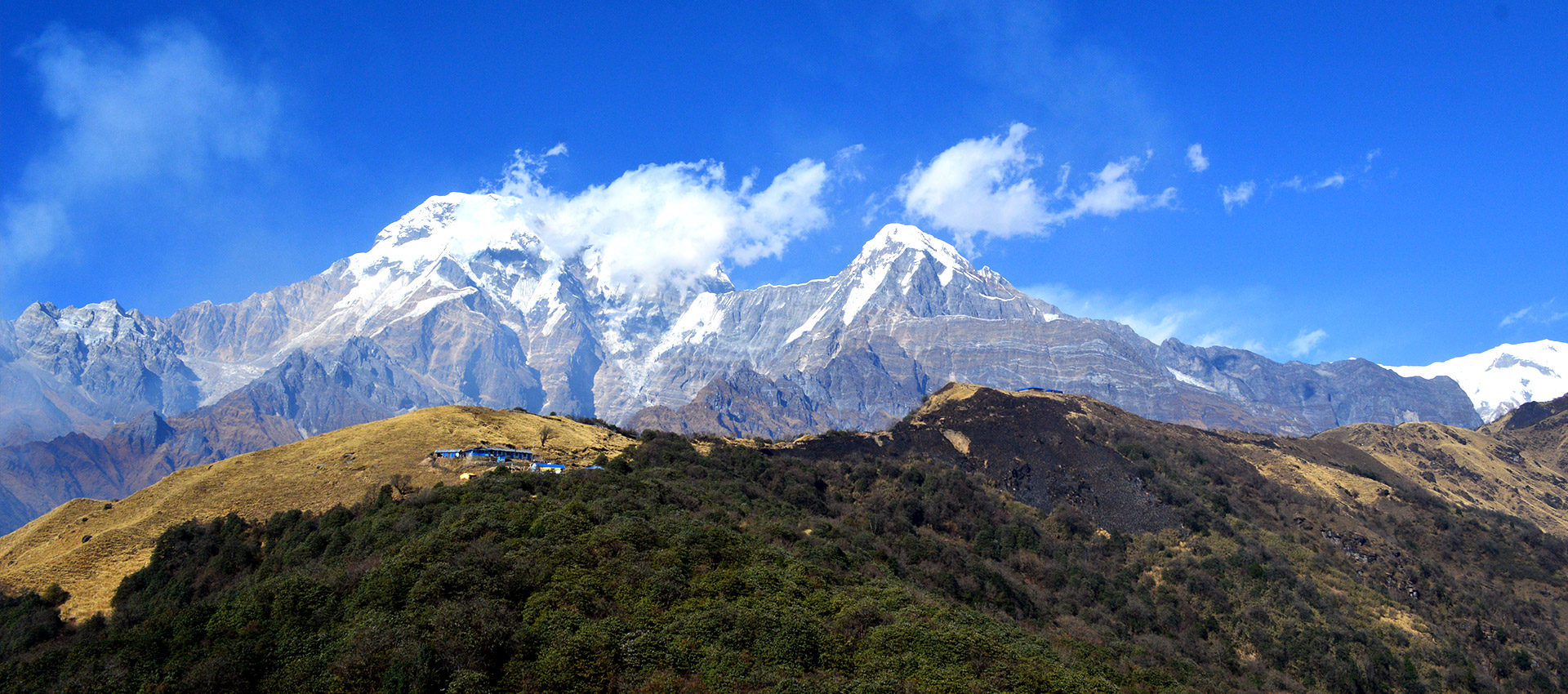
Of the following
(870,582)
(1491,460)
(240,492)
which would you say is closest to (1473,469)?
(1491,460)

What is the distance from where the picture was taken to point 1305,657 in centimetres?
6519

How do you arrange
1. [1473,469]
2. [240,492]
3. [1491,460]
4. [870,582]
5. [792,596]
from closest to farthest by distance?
[792,596] → [870,582] → [240,492] → [1473,469] → [1491,460]

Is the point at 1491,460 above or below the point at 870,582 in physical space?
above

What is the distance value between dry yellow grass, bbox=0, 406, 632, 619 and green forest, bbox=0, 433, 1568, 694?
3499mm

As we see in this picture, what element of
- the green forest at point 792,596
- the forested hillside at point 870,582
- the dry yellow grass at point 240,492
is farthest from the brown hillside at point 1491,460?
the dry yellow grass at point 240,492

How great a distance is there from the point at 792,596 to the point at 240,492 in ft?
176

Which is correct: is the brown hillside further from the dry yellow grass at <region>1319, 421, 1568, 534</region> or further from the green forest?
the green forest

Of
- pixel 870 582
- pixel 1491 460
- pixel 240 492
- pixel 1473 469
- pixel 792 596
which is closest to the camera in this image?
pixel 792 596

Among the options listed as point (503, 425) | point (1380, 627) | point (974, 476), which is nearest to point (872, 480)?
point (974, 476)

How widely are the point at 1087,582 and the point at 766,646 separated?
1862 inches

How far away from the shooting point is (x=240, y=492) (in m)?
68.7

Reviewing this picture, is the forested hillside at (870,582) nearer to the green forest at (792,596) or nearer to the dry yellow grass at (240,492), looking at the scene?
the green forest at (792,596)

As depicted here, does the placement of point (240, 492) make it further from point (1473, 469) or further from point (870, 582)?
point (1473, 469)

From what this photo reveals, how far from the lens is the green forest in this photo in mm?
35156
